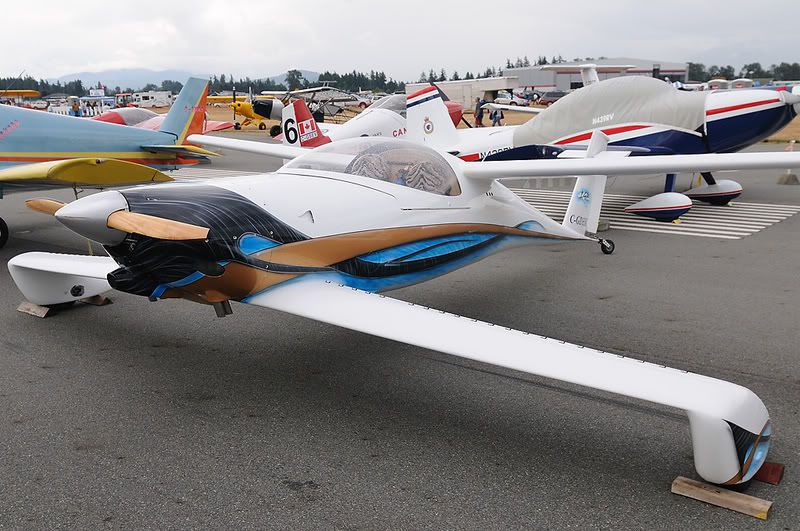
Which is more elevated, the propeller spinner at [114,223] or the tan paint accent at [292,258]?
the propeller spinner at [114,223]

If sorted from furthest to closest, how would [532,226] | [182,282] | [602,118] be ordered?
[602,118], [532,226], [182,282]

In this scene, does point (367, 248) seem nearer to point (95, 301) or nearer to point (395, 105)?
point (95, 301)

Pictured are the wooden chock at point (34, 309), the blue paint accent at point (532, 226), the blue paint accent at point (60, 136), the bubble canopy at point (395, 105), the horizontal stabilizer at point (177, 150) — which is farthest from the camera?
the bubble canopy at point (395, 105)

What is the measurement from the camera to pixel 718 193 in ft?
39.9

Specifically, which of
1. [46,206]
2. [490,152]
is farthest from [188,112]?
[46,206]

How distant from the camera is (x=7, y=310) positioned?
6.40m

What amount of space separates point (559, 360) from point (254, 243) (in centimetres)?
197

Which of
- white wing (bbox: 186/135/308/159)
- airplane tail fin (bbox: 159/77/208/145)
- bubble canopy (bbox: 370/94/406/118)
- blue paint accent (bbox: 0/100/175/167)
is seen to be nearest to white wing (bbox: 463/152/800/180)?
white wing (bbox: 186/135/308/159)

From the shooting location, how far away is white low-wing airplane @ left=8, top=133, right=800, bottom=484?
10.3ft

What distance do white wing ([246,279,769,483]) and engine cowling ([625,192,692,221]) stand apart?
7944 millimetres

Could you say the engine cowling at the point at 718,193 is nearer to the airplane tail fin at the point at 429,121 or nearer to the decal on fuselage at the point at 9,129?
the airplane tail fin at the point at 429,121

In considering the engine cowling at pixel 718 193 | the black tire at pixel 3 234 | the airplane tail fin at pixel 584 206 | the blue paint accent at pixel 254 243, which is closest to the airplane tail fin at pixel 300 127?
the black tire at pixel 3 234

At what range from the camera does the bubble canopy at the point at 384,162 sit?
16.1 ft

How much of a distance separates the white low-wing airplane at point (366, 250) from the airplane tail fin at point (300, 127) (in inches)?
373
